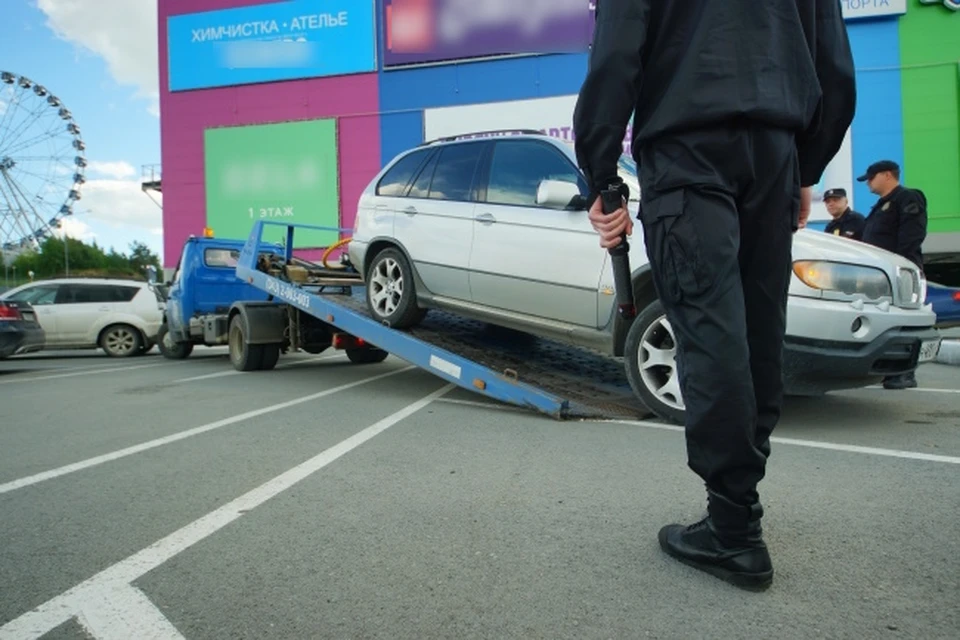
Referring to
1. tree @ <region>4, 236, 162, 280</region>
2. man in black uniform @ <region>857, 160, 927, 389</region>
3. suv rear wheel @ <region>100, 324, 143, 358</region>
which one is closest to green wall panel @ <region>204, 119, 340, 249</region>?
suv rear wheel @ <region>100, 324, 143, 358</region>

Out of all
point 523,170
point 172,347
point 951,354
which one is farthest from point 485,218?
point 172,347

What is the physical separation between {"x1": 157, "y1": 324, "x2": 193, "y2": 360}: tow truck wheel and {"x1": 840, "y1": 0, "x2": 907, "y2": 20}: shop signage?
19.6m

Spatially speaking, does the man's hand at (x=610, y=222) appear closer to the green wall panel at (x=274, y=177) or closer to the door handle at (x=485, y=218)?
the door handle at (x=485, y=218)

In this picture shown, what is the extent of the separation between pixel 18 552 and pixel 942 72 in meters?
23.4

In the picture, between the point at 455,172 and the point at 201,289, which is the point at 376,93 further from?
the point at 455,172

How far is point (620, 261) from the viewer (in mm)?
2178

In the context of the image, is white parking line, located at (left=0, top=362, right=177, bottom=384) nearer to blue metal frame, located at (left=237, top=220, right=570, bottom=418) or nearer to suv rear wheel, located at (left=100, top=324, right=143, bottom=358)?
suv rear wheel, located at (left=100, top=324, right=143, bottom=358)

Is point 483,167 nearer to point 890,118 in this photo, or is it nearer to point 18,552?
point 18,552

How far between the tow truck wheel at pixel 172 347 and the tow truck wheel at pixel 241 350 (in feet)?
9.38

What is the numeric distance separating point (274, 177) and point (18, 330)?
1500 centimetres

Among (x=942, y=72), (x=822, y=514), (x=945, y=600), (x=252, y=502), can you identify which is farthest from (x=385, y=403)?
(x=942, y=72)

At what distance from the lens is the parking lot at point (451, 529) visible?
169cm

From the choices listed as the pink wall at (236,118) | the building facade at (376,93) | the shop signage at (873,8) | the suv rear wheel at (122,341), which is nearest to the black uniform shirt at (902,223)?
the suv rear wheel at (122,341)

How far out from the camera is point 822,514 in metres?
2.43
